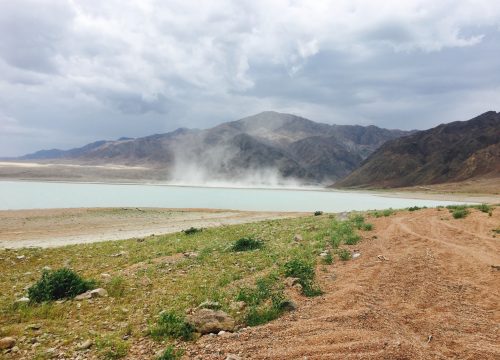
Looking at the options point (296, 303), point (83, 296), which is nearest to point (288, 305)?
point (296, 303)

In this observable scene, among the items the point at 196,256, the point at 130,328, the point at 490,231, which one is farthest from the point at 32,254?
the point at 490,231

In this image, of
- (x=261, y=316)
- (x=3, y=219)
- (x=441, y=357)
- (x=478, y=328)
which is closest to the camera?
(x=441, y=357)

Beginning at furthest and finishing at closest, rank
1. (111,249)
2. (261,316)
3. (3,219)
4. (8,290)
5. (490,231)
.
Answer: (3,219) → (111,249) → (490,231) → (8,290) → (261,316)

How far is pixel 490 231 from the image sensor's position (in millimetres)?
18906

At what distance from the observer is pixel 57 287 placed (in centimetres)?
1092

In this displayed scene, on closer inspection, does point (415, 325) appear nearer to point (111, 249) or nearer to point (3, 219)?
point (111, 249)

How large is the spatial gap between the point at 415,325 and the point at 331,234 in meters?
11.7

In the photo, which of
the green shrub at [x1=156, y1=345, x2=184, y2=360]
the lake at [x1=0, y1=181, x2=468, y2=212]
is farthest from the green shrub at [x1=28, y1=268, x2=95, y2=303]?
the lake at [x1=0, y1=181, x2=468, y2=212]

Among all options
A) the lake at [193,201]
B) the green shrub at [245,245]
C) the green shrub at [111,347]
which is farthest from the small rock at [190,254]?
the lake at [193,201]

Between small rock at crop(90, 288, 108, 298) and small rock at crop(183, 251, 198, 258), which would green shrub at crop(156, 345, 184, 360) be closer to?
small rock at crop(90, 288, 108, 298)

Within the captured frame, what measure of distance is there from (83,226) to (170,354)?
3512cm

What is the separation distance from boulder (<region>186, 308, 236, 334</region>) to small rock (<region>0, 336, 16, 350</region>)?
3.77m

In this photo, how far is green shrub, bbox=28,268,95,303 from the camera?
10666mm

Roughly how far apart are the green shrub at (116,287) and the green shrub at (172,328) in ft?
10.3
